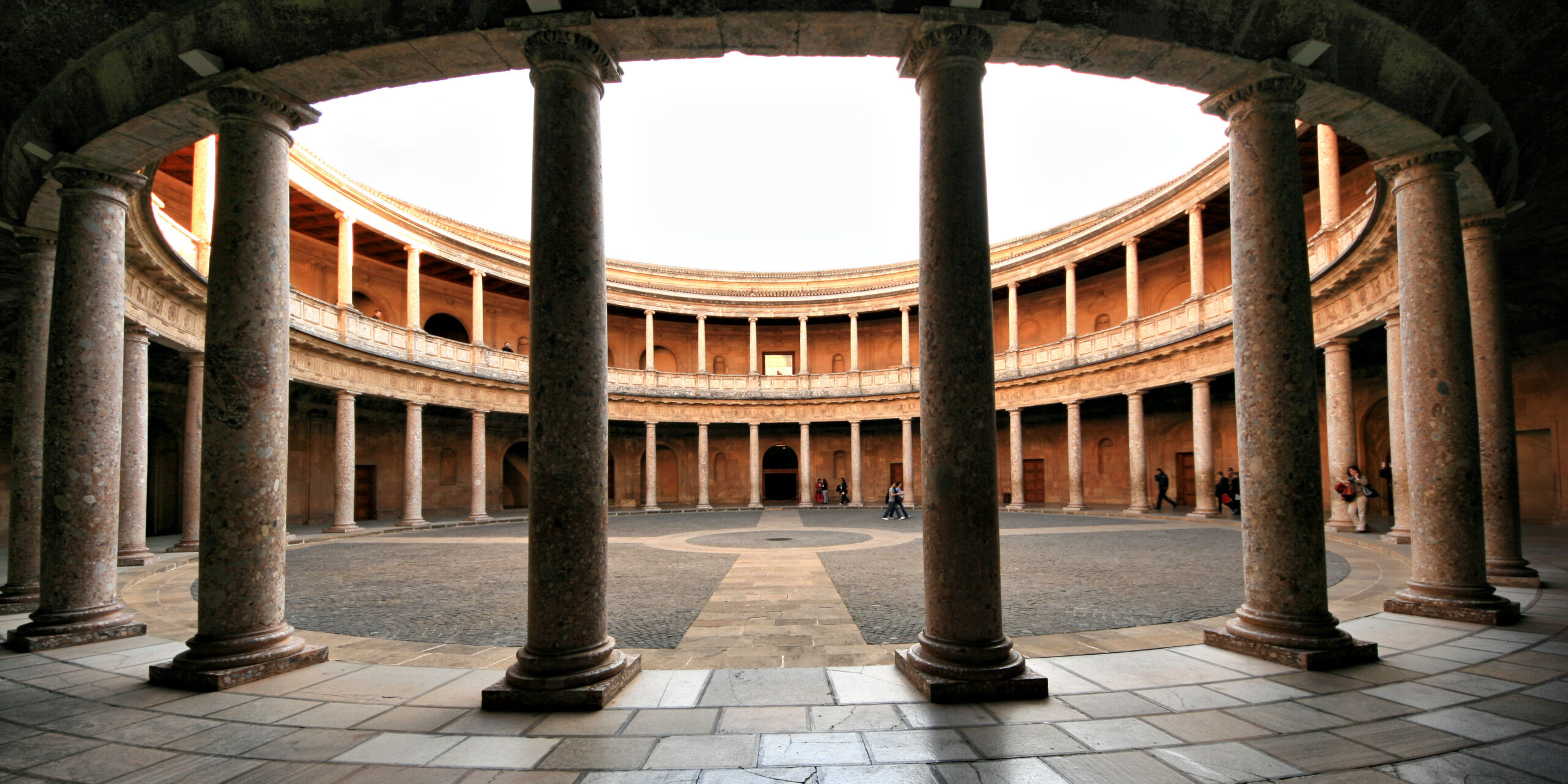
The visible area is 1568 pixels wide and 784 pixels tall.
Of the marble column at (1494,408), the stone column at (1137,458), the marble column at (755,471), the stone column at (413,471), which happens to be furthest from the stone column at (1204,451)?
the stone column at (413,471)

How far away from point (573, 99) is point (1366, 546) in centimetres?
1381

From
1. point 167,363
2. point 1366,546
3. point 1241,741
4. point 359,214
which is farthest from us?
point 359,214

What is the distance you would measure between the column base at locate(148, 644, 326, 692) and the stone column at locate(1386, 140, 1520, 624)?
929 centimetres

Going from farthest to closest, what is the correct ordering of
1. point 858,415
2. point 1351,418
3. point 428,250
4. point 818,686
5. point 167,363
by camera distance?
point 858,415 → point 428,250 → point 167,363 → point 1351,418 → point 818,686

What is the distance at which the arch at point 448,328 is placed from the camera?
2627cm

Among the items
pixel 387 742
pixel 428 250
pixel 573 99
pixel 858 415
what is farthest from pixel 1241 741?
pixel 858 415

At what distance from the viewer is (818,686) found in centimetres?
455

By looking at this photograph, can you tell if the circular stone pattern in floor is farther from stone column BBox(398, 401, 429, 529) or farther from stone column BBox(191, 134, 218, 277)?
stone column BBox(191, 134, 218, 277)

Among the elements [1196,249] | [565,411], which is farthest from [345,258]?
[1196,249]

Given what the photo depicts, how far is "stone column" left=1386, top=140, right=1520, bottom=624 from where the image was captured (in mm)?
6215

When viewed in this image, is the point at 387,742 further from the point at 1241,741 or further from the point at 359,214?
the point at 359,214

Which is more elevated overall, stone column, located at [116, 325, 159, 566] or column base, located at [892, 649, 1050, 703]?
stone column, located at [116, 325, 159, 566]

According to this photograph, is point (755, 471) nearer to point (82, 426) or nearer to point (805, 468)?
point (805, 468)

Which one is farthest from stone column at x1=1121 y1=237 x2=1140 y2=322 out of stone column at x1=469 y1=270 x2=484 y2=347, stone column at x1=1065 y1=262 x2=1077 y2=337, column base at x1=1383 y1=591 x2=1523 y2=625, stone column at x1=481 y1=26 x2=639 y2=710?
stone column at x1=481 y1=26 x2=639 y2=710
